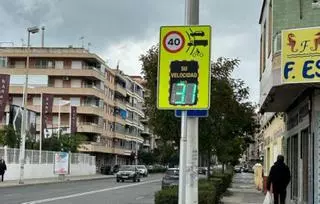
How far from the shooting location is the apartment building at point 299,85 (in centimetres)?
1362

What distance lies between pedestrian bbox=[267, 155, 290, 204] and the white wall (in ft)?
116

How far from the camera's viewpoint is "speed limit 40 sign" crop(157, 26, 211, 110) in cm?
936

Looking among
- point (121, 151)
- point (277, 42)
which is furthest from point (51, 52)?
point (277, 42)

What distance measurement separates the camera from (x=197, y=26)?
31.9 ft

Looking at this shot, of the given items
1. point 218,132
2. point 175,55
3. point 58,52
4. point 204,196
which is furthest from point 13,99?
point 175,55

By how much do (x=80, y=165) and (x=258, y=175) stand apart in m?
35.9

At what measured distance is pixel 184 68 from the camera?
955 centimetres

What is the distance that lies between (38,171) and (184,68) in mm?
52395

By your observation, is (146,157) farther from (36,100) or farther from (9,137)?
(9,137)

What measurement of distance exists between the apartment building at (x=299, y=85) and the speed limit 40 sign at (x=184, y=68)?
14.7 ft

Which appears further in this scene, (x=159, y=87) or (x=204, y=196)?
(x=204, y=196)

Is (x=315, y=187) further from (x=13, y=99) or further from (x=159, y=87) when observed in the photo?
(x=13, y=99)

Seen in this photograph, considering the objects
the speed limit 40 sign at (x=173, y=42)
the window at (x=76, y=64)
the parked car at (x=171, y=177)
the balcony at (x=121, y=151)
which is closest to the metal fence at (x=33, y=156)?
the parked car at (x=171, y=177)

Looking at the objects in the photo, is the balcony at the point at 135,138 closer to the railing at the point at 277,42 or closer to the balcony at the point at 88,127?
the balcony at the point at 88,127
